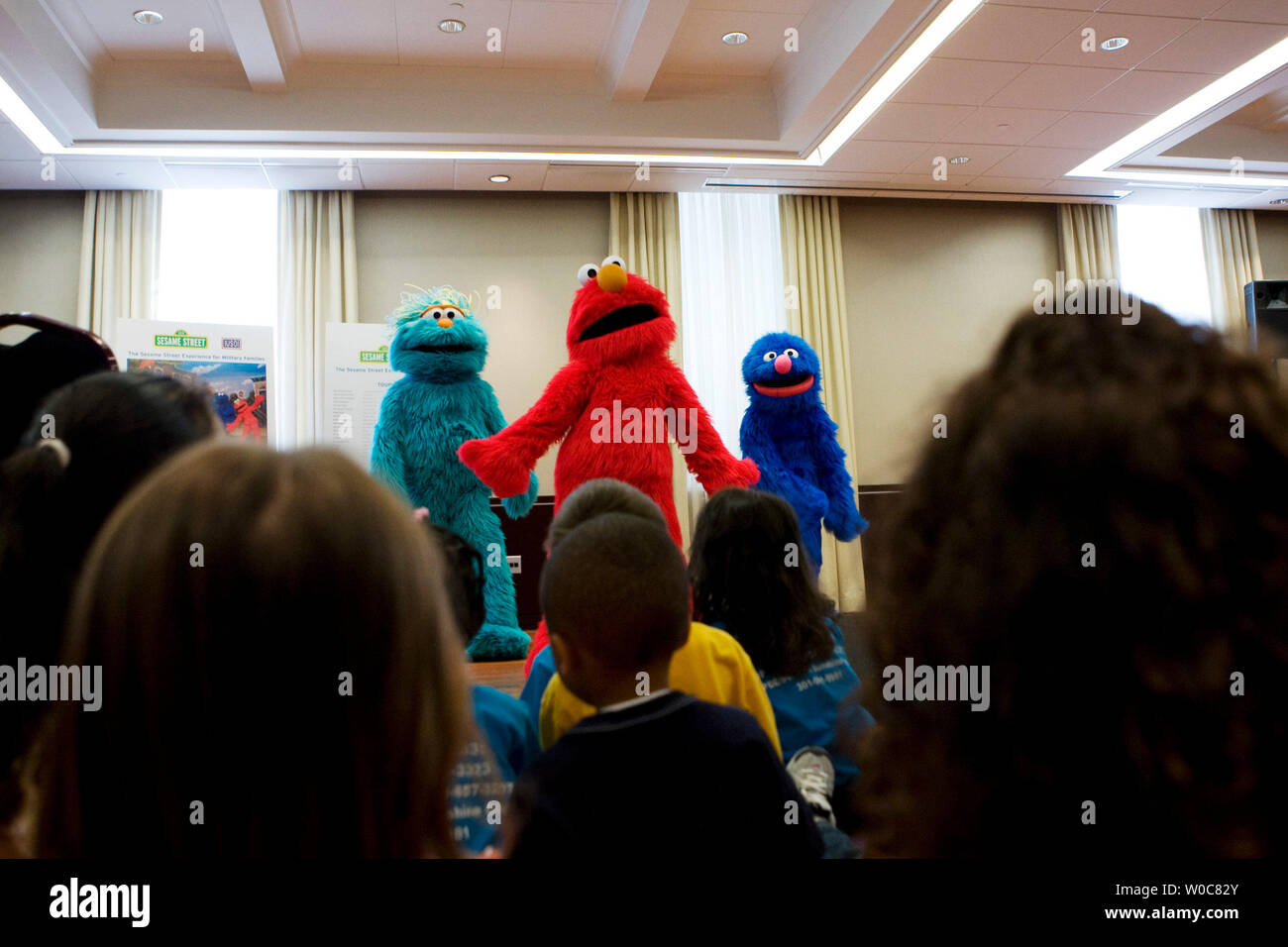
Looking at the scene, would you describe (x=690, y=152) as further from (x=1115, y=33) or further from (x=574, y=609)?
(x=574, y=609)

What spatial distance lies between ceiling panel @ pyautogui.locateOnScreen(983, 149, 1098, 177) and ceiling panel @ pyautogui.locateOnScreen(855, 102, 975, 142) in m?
0.68

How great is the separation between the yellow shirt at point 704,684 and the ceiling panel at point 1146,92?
14.2 ft

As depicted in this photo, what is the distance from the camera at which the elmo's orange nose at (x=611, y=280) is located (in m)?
2.82

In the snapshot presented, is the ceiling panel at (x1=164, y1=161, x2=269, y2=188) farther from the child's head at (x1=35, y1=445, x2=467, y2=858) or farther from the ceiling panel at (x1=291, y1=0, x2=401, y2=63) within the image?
the child's head at (x1=35, y1=445, x2=467, y2=858)

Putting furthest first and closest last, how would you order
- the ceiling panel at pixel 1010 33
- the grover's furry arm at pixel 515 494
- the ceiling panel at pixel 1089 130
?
the ceiling panel at pixel 1089 130 < the ceiling panel at pixel 1010 33 < the grover's furry arm at pixel 515 494

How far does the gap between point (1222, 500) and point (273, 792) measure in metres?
0.57

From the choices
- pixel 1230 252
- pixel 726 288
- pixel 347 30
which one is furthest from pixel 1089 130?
pixel 347 30

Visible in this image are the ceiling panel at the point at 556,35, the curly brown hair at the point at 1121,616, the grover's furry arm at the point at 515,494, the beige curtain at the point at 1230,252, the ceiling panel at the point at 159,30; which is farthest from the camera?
the beige curtain at the point at 1230,252

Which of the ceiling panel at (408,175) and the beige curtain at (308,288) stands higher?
the ceiling panel at (408,175)

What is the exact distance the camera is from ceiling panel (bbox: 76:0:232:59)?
3986mm

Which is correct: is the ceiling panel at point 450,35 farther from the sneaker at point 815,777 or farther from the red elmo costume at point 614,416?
the sneaker at point 815,777

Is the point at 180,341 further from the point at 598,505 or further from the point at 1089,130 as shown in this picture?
the point at 1089,130

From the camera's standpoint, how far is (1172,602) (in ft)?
1.53

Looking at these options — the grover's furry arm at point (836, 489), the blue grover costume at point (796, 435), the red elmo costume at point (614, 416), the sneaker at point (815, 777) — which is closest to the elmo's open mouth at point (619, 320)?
the red elmo costume at point (614, 416)
